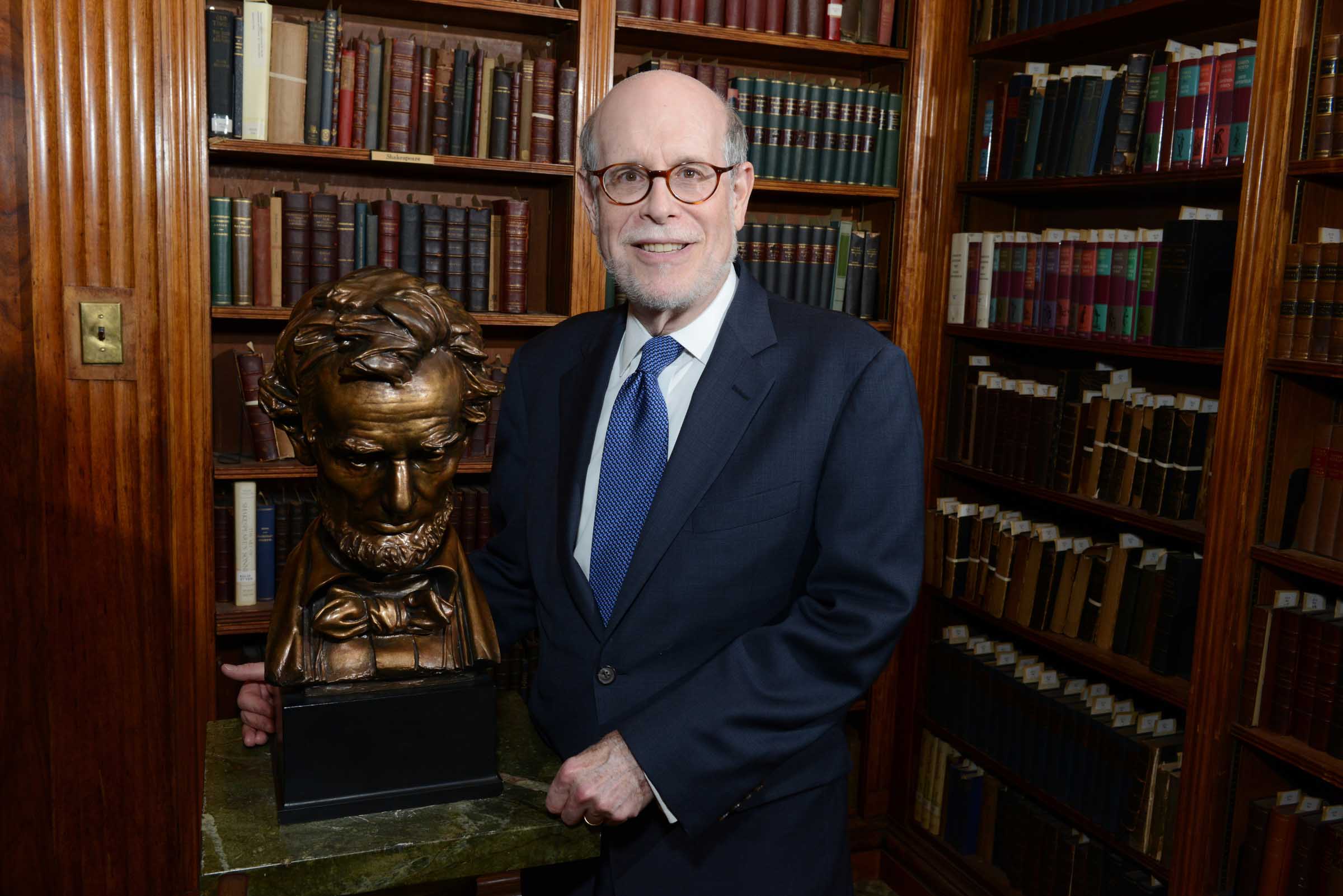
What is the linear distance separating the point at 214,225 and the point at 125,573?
808 millimetres

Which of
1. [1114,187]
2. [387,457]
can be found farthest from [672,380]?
[1114,187]

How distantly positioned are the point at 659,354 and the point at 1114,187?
158 cm

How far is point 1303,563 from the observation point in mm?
1993

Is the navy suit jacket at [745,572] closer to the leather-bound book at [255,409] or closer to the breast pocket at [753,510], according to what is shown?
the breast pocket at [753,510]

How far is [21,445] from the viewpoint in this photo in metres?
2.47

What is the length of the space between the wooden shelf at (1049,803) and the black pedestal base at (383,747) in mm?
1749

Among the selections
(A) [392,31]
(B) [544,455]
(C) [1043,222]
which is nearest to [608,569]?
(B) [544,455]

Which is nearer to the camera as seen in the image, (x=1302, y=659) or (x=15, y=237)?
(x=1302, y=659)

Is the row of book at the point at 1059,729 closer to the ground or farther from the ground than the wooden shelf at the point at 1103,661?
closer to the ground

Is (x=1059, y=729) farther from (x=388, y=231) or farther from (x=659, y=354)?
(x=388, y=231)

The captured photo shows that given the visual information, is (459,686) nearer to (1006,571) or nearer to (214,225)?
(214,225)

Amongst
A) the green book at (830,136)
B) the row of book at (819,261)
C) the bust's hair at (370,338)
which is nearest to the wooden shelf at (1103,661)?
the row of book at (819,261)

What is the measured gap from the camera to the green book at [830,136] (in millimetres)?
2928

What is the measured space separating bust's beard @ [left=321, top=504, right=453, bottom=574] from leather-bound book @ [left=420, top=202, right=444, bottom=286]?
157 cm
